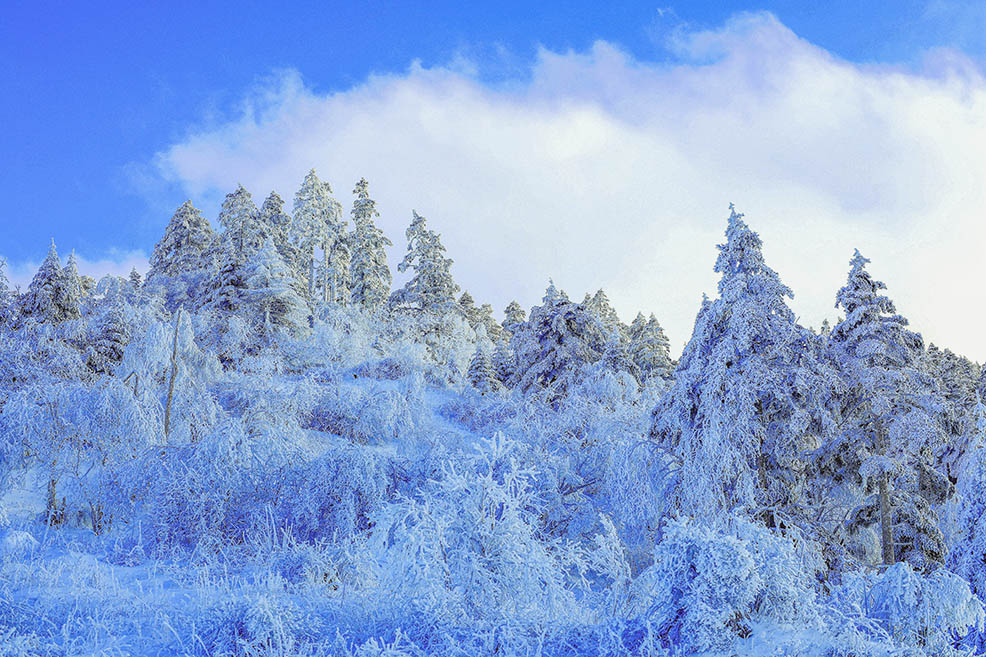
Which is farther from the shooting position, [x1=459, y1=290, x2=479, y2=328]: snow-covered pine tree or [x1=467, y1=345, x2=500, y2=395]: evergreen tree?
[x1=459, y1=290, x2=479, y2=328]: snow-covered pine tree

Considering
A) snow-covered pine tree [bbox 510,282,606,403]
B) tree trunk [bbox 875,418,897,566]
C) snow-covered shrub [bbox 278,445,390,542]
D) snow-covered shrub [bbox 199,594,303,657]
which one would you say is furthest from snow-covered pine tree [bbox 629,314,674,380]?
snow-covered shrub [bbox 199,594,303,657]

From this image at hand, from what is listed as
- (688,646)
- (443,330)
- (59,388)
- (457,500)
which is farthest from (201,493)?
(443,330)

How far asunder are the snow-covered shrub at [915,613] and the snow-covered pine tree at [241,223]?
1452 inches

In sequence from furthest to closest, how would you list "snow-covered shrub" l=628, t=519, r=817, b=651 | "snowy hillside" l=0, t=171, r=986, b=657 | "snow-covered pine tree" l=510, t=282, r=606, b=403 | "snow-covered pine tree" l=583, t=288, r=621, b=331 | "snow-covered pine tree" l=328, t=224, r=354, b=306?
1. "snow-covered pine tree" l=583, t=288, r=621, b=331
2. "snow-covered pine tree" l=328, t=224, r=354, b=306
3. "snow-covered pine tree" l=510, t=282, r=606, b=403
4. "snowy hillside" l=0, t=171, r=986, b=657
5. "snow-covered shrub" l=628, t=519, r=817, b=651

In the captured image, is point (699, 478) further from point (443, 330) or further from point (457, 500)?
point (443, 330)

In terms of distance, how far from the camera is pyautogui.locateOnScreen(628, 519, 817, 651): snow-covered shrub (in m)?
5.70

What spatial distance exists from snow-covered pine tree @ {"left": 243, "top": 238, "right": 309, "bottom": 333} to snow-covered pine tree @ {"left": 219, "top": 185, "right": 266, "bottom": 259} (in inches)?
115

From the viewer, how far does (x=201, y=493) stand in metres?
12.0

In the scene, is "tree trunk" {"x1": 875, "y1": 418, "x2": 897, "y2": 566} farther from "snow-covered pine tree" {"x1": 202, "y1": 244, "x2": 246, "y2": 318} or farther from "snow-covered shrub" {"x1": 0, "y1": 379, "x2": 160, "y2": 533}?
"snow-covered pine tree" {"x1": 202, "y1": 244, "x2": 246, "y2": 318}

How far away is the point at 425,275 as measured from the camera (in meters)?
48.5

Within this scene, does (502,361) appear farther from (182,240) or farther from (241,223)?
→ (182,240)

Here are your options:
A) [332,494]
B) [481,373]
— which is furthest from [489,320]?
[332,494]

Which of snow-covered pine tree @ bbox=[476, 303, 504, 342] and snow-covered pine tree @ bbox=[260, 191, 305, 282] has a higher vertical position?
snow-covered pine tree @ bbox=[260, 191, 305, 282]

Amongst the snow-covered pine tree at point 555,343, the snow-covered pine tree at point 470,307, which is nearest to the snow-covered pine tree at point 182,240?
the snow-covered pine tree at point 470,307
